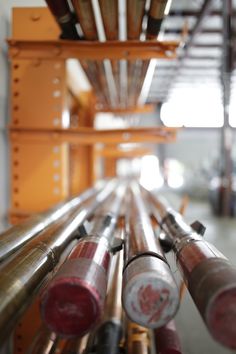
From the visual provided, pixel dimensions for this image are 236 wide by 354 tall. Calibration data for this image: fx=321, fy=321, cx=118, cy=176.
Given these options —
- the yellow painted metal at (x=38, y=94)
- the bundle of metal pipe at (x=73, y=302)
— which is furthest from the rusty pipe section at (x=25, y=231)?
the yellow painted metal at (x=38, y=94)

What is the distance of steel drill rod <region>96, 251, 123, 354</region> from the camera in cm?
93

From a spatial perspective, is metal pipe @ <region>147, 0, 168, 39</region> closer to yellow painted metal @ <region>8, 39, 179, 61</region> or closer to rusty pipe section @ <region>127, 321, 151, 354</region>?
yellow painted metal @ <region>8, 39, 179, 61</region>

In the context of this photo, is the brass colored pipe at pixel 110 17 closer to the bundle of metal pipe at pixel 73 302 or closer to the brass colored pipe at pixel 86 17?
the brass colored pipe at pixel 86 17

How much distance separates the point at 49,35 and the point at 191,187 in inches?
198

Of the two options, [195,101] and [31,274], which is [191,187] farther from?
[31,274]

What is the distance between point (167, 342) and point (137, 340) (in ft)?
0.53

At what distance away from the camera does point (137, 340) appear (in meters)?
0.98

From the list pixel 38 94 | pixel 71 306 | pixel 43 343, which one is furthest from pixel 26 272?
pixel 38 94

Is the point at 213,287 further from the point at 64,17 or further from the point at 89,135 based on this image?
the point at 89,135

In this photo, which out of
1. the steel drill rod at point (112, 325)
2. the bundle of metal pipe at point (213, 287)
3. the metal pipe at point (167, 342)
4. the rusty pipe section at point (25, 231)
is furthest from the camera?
the steel drill rod at point (112, 325)

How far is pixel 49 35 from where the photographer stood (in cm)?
127

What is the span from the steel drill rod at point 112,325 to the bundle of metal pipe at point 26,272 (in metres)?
0.31

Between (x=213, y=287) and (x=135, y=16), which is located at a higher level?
(x=135, y=16)

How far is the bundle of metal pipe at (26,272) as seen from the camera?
448 millimetres
